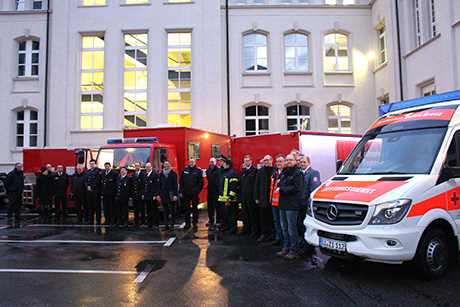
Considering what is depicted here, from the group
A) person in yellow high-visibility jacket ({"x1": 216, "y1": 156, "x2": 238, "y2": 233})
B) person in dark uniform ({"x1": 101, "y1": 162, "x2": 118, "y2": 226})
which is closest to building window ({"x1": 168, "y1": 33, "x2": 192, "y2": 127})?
person in dark uniform ({"x1": 101, "y1": 162, "x2": 118, "y2": 226})

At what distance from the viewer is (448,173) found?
4.66 meters

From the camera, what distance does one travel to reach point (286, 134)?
8141 millimetres

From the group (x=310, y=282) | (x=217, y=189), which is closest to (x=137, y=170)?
(x=217, y=189)

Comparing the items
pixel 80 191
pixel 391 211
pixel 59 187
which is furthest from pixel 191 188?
pixel 391 211

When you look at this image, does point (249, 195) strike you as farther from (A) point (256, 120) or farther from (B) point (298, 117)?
(B) point (298, 117)

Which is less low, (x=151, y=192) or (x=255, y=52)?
(x=255, y=52)

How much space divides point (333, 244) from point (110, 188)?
6.72m

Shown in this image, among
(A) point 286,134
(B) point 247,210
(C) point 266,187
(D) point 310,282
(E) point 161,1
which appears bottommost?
(D) point 310,282

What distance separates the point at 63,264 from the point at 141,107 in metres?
13.0

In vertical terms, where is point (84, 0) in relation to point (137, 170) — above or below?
above

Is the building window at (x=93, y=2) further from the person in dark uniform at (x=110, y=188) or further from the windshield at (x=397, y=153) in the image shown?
the windshield at (x=397, y=153)

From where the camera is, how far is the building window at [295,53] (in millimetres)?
18156

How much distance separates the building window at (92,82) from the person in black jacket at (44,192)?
25.1 ft

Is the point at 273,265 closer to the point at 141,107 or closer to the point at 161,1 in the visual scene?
the point at 141,107
